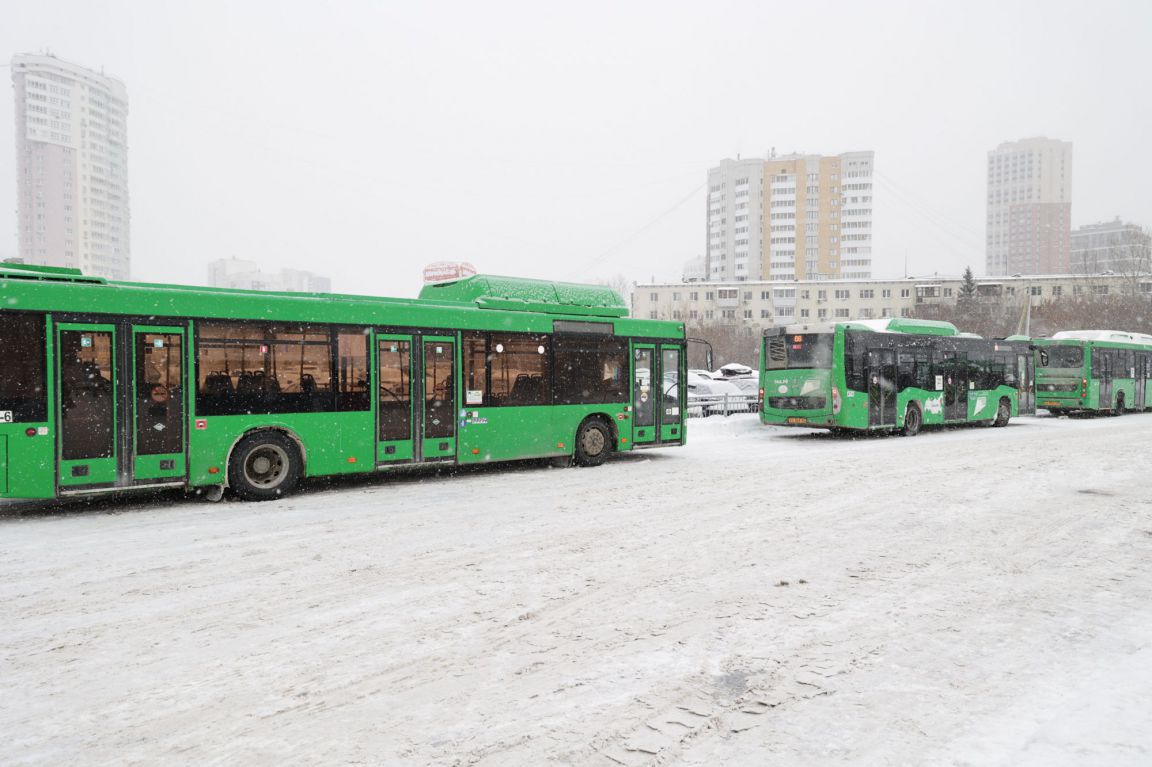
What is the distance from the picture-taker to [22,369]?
9.27m

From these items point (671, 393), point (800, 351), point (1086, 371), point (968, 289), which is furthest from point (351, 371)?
point (968, 289)

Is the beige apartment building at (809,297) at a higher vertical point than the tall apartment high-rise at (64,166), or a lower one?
lower

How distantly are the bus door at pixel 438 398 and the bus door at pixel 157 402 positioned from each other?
3570mm

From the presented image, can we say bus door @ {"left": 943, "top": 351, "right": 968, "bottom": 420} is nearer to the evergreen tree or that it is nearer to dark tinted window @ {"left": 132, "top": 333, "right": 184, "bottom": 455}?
dark tinted window @ {"left": 132, "top": 333, "right": 184, "bottom": 455}

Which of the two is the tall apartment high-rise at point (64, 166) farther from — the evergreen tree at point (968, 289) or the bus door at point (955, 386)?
the bus door at point (955, 386)

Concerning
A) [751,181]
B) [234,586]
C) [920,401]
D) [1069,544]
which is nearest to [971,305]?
[751,181]

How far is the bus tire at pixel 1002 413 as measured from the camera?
1011 inches

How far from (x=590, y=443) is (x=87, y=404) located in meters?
8.32

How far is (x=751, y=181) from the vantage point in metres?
139

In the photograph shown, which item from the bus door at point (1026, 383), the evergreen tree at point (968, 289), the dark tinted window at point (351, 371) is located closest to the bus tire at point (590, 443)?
the dark tinted window at point (351, 371)

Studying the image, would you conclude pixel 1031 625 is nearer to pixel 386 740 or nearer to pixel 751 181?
pixel 386 740

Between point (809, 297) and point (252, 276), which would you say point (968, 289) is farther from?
point (252, 276)

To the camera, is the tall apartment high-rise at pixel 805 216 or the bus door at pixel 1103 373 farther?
the tall apartment high-rise at pixel 805 216

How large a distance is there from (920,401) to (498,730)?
21697 millimetres
